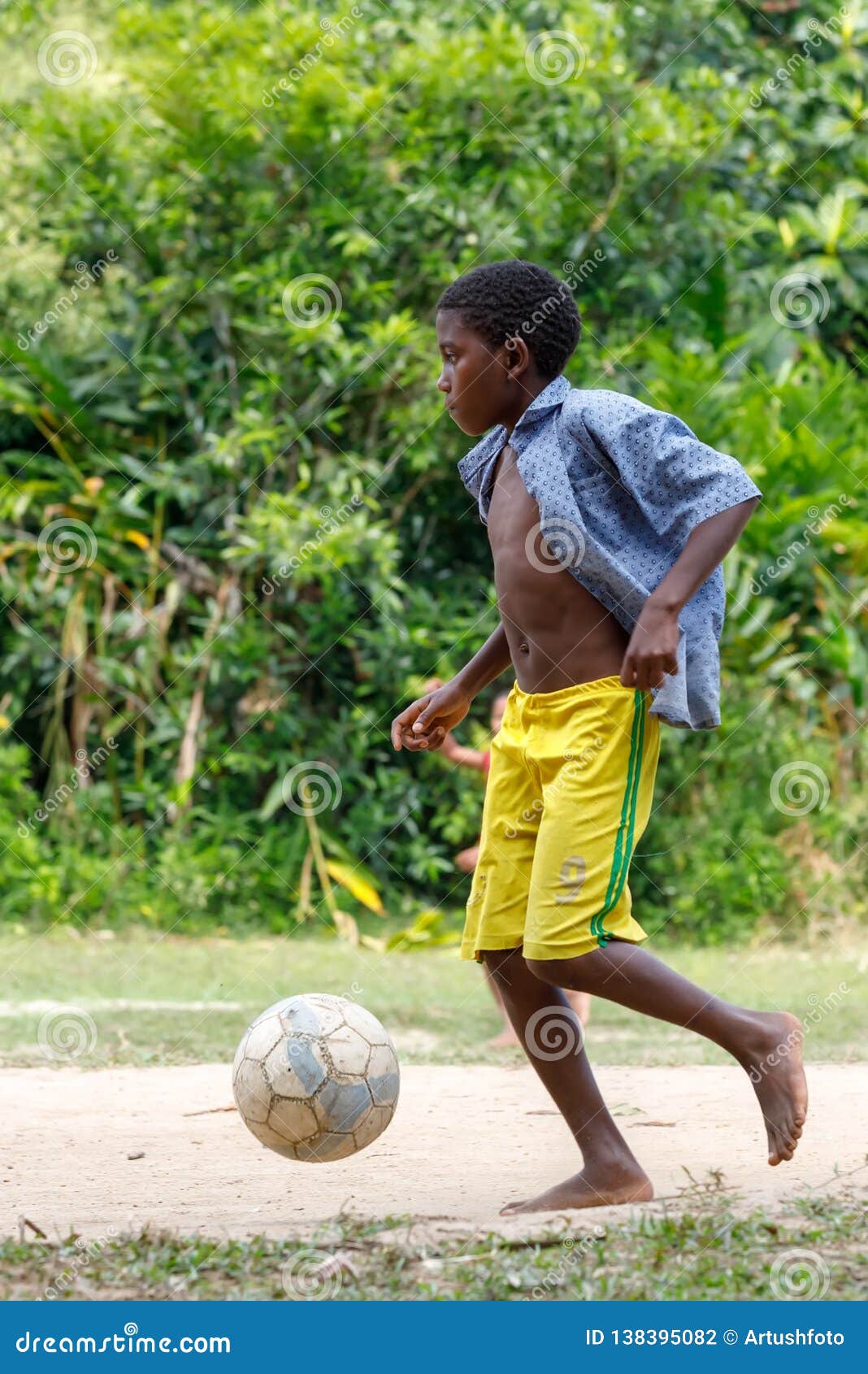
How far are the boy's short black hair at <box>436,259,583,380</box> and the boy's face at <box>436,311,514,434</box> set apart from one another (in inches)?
0.9

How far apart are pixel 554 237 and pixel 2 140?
3.62 meters

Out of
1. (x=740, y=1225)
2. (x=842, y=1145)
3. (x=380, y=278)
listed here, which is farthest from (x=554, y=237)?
(x=740, y=1225)

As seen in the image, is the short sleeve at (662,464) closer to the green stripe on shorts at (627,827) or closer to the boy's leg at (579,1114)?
the green stripe on shorts at (627,827)

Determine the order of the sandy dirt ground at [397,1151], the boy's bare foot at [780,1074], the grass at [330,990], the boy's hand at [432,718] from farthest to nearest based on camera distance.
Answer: the grass at [330,990]
the boy's hand at [432,718]
the sandy dirt ground at [397,1151]
the boy's bare foot at [780,1074]

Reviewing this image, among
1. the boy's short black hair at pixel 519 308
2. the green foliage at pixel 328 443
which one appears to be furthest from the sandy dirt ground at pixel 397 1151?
the green foliage at pixel 328 443

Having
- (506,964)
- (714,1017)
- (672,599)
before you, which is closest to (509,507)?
(672,599)

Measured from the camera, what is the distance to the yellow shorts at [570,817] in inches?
123

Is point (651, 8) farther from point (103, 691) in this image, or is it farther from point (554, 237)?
point (103, 691)

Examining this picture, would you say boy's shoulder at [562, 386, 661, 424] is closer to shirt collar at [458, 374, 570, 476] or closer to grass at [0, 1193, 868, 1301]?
shirt collar at [458, 374, 570, 476]

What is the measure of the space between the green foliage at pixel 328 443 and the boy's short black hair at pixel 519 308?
4940mm

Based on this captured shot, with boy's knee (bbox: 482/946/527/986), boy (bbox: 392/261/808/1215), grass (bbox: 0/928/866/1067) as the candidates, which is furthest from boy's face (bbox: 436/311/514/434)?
grass (bbox: 0/928/866/1067)

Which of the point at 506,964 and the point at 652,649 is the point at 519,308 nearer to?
the point at 652,649

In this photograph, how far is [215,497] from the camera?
917cm

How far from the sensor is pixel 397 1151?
4.05 m
